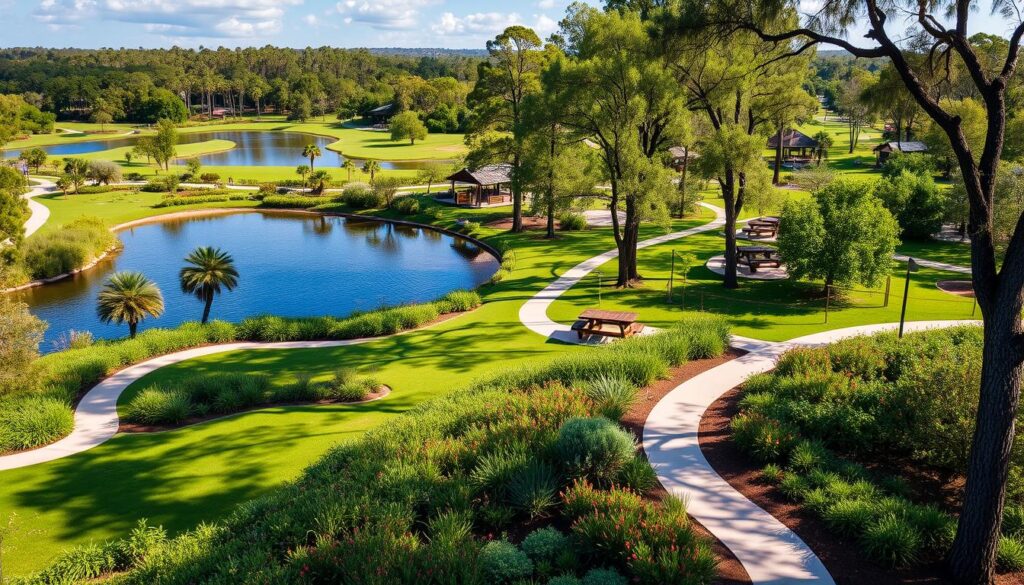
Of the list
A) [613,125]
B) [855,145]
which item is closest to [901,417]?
[613,125]

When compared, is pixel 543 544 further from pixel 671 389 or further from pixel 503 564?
pixel 671 389

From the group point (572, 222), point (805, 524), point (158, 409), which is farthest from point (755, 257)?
point (158, 409)

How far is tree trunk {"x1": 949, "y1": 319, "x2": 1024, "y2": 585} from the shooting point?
7340 millimetres

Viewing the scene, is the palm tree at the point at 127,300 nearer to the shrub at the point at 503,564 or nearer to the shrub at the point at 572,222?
the shrub at the point at 503,564

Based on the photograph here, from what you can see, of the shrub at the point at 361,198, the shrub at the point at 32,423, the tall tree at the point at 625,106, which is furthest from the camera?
the shrub at the point at 361,198

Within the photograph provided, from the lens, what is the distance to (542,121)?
1082 inches

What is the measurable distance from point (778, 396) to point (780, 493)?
11.5ft

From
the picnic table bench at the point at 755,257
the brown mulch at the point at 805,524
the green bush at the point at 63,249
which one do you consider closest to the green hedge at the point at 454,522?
the brown mulch at the point at 805,524

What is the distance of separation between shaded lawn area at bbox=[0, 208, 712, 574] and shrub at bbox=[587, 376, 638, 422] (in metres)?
4.39

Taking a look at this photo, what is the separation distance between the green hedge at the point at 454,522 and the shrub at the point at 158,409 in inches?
245

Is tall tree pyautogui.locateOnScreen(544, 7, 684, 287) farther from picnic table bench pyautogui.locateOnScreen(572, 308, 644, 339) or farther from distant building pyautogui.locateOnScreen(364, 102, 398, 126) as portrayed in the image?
distant building pyautogui.locateOnScreen(364, 102, 398, 126)

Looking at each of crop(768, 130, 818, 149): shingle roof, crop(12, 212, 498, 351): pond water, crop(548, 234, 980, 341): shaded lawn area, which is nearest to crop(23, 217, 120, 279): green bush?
crop(12, 212, 498, 351): pond water

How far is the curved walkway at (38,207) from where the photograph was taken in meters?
43.9

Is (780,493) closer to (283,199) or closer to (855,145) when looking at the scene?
(283,199)
